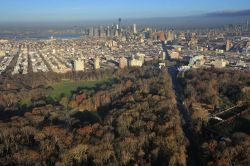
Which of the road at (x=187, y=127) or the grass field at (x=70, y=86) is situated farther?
the grass field at (x=70, y=86)

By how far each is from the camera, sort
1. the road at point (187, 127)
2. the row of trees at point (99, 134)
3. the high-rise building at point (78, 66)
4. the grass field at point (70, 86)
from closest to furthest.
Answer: the row of trees at point (99, 134)
the road at point (187, 127)
the grass field at point (70, 86)
the high-rise building at point (78, 66)

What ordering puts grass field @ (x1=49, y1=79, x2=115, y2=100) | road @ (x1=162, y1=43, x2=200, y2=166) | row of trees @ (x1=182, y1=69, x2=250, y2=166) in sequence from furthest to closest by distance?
grass field @ (x1=49, y1=79, x2=115, y2=100) < road @ (x1=162, y1=43, x2=200, y2=166) < row of trees @ (x1=182, y1=69, x2=250, y2=166)

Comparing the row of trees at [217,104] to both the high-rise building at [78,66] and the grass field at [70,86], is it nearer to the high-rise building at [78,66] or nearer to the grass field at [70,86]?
the grass field at [70,86]

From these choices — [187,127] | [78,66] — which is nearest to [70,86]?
[78,66]

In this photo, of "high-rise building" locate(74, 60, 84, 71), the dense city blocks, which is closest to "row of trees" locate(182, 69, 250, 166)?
the dense city blocks

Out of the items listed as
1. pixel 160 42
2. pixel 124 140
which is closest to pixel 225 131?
pixel 124 140

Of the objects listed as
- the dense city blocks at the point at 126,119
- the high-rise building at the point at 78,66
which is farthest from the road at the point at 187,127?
the high-rise building at the point at 78,66

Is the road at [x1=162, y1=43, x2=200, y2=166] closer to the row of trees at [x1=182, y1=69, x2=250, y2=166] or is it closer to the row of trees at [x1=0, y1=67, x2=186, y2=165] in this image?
the row of trees at [x1=182, y1=69, x2=250, y2=166]

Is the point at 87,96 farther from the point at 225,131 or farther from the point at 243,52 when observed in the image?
the point at 243,52
